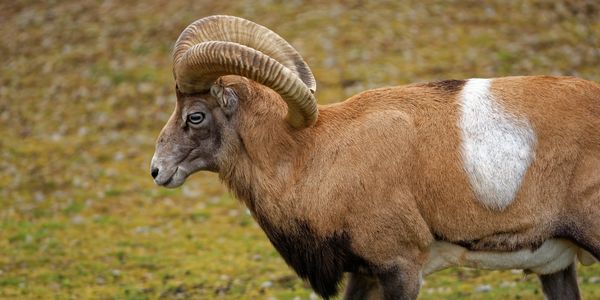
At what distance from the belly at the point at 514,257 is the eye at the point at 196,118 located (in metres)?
2.53

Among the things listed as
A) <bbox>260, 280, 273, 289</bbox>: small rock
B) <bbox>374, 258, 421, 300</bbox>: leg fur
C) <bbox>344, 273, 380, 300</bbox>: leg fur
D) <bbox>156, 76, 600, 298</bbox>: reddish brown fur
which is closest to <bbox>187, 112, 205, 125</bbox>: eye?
<bbox>156, 76, 600, 298</bbox>: reddish brown fur

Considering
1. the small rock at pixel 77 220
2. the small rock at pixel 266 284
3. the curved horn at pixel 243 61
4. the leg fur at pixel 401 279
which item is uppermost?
the curved horn at pixel 243 61

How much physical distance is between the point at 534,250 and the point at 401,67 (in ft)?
46.8

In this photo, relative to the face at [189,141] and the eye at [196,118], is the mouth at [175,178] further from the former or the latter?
the eye at [196,118]

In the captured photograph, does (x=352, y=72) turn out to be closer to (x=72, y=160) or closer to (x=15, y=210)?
(x=72, y=160)

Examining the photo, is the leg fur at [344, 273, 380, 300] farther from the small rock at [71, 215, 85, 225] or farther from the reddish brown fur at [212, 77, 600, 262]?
the small rock at [71, 215, 85, 225]

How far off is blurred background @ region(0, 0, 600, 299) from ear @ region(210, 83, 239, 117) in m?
4.13

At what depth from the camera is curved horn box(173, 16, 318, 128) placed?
29.6 ft

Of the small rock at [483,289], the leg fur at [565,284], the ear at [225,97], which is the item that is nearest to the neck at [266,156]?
the ear at [225,97]

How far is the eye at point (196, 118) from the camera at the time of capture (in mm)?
Answer: 9469

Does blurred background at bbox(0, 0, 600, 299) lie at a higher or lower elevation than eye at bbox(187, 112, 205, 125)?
lower

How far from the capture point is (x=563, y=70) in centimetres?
2227

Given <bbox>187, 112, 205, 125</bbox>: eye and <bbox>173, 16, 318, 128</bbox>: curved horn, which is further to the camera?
<bbox>187, 112, 205, 125</bbox>: eye

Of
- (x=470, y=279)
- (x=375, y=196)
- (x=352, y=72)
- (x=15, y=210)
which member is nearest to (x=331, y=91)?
(x=352, y=72)
